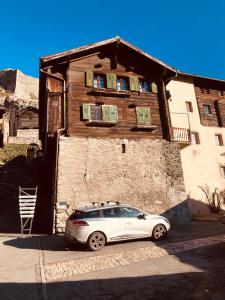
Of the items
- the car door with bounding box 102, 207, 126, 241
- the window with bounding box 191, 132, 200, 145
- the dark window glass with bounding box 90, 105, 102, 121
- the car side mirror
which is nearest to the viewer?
the car door with bounding box 102, 207, 126, 241

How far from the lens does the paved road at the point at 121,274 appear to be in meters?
6.41

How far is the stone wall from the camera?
15328 millimetres

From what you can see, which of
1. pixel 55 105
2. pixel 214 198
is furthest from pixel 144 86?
pixel 214 198

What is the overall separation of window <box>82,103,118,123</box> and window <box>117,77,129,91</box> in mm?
1917

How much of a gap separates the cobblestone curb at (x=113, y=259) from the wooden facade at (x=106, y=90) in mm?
8312

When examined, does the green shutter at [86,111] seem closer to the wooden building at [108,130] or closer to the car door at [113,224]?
the wooden building at [108,130]

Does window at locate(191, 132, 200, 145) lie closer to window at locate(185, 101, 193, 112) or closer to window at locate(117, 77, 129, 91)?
window at locate(185, 101, 193, 112)

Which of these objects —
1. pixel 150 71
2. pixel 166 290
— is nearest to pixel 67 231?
pixel 166 290

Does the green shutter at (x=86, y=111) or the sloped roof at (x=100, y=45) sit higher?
the sloped roof at (x=100, y=45)

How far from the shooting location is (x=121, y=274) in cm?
777

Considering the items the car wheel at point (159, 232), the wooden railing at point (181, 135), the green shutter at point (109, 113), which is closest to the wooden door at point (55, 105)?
the green shutter at point (109, 113)

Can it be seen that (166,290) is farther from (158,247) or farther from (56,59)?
(56,59)

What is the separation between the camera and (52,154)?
18266 mm

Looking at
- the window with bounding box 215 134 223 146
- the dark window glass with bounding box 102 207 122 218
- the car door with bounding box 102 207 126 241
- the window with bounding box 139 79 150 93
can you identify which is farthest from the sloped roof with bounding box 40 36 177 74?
the car door with bounding box 102 207 126 241
